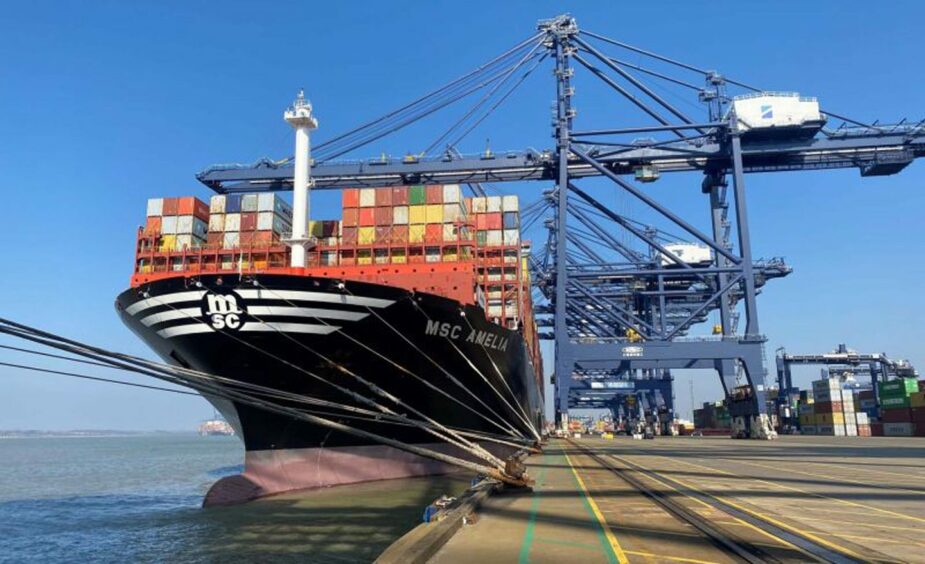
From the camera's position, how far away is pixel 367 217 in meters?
21.1

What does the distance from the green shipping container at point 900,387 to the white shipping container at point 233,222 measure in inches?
2185

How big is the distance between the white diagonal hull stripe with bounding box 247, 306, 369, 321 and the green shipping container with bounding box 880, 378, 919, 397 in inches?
2160

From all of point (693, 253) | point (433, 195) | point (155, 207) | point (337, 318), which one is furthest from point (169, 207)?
point (693, 253)

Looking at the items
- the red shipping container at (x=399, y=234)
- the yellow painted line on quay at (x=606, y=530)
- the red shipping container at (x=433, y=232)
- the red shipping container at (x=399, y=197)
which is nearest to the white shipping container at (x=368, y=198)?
the red shipping container at (x=399, y=197)

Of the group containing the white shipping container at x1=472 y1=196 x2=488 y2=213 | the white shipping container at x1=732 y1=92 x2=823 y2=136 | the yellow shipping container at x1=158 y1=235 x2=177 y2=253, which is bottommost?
the yellow shipping container at x1=158 y1=235 x2=177 y2=253

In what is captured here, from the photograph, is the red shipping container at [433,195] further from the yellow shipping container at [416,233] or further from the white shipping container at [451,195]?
the yellow shipping container at [416,233]

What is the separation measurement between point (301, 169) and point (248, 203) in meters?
2.96

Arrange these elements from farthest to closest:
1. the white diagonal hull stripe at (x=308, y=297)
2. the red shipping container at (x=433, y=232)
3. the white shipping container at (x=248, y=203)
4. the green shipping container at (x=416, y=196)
A: the white shipping container at (x=248, y=203) → the green shipping container at (x=416, y=196) → the red shipping container at (x=433, y=232) → the white diagonal hull stripe at (x=308, y=297)

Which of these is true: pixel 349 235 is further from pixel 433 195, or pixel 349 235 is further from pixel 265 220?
pixel 433 195

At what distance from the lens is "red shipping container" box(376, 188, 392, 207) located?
21203 mm

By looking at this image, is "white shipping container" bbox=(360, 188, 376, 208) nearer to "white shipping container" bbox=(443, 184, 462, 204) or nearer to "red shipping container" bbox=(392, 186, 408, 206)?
"red shipping container" bbox=(392, 186, 408, 206)

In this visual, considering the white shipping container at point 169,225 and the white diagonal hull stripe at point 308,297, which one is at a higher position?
the white shipping container at point 169,225

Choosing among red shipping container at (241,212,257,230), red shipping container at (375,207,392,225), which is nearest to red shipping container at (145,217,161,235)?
red shipping container at (241,212,257,230)

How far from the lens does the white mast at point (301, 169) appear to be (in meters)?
18.9
